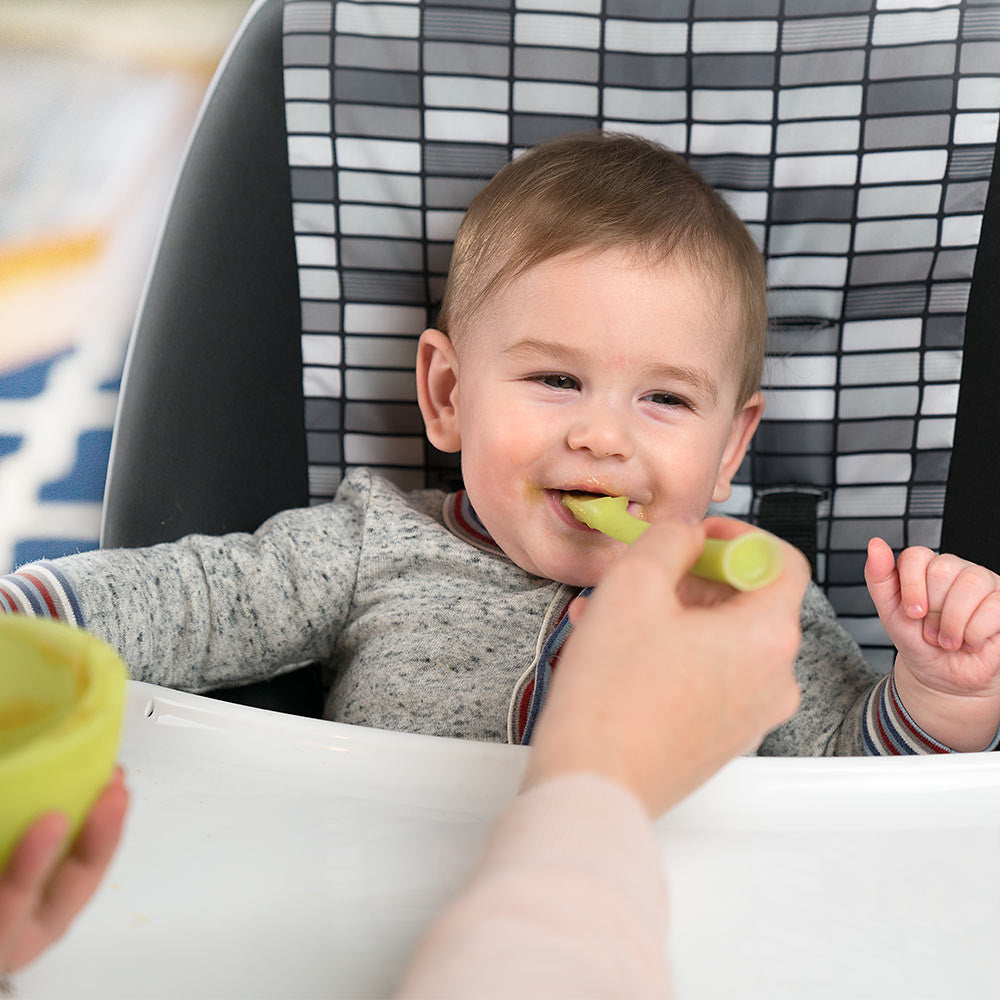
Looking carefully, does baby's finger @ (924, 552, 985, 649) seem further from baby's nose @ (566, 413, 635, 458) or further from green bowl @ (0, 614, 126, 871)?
green bowl @ (0, 614, 126, 871)

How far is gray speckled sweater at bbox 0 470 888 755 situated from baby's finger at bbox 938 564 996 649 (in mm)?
126

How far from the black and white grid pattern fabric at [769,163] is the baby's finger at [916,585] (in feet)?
0.80

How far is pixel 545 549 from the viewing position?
0.86 metres

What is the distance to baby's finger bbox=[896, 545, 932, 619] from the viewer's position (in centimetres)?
77

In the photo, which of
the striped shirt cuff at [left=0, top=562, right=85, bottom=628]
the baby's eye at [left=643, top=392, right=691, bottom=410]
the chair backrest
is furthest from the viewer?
the chair backrest

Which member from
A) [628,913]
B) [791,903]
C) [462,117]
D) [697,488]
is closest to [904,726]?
[697,488]

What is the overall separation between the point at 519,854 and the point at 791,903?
0.21 m

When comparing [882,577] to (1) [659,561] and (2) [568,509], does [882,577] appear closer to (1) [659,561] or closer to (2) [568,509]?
(2) [568,509]

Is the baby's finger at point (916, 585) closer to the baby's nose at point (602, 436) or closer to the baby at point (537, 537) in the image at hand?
the baby at point (537, 537)

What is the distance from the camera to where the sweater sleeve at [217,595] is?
2.63ft

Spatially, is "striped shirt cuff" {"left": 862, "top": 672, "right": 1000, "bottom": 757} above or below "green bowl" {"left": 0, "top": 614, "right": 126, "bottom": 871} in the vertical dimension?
below

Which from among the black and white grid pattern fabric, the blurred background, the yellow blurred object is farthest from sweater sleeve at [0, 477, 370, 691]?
the yellow blurred object

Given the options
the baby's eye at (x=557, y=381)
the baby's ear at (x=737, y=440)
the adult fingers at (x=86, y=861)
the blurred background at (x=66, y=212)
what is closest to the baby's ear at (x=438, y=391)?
the baby's eye at (x=557, y=381)

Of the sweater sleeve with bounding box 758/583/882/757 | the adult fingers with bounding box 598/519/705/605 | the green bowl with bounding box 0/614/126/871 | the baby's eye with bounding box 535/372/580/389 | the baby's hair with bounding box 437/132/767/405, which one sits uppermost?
the baby's hair with bounding box 437/132/767/405
